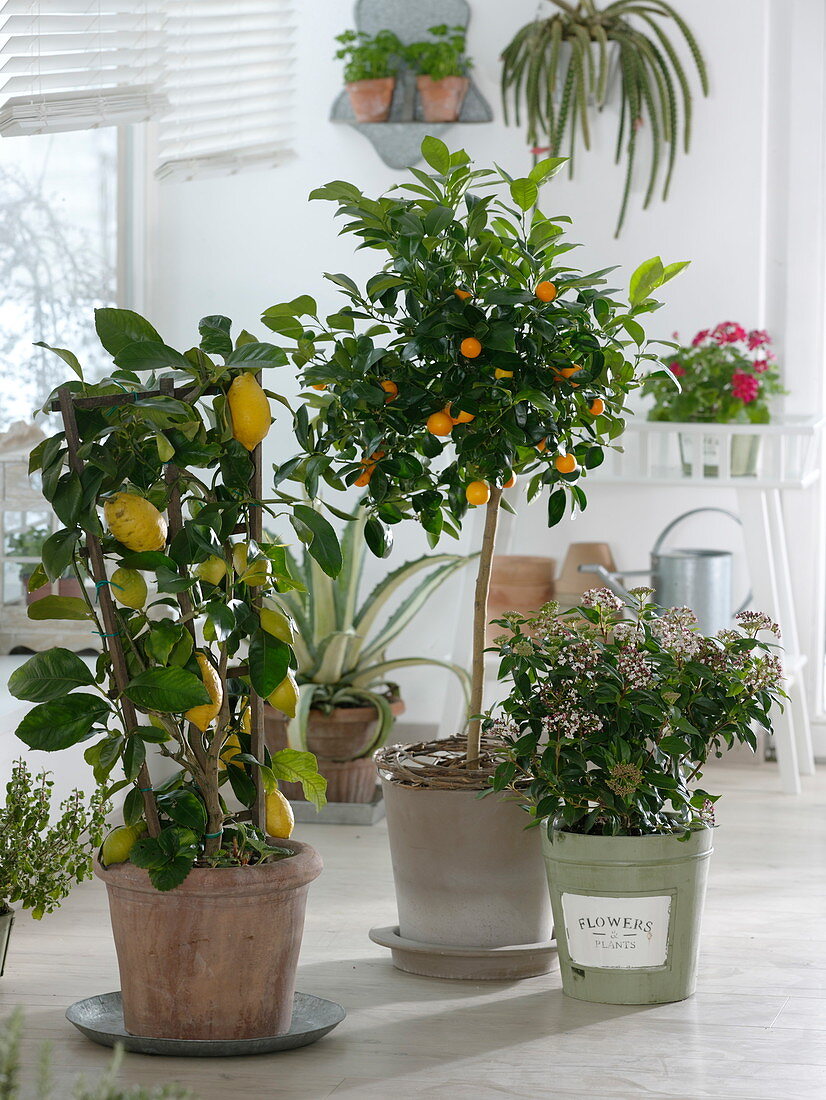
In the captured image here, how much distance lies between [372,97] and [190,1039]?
8.26 feet

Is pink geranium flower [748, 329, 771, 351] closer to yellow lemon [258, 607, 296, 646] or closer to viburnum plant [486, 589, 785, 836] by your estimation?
viburnum plant [486, 589, 785, 836]

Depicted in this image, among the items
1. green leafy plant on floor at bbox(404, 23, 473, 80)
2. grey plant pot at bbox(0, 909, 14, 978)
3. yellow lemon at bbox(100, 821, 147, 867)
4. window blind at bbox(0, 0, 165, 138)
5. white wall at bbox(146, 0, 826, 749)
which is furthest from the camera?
white wall at bbox(146, 0, 826, 749)

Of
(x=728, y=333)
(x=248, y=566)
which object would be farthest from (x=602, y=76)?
(x=248, y=566)

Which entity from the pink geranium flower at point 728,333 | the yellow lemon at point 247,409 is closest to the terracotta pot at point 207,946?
the yellow lemon at point 247,409

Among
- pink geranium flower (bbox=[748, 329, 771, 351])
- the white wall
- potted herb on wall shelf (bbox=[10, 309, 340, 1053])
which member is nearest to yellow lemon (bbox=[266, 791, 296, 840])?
potted herb on wall shelf (bbox=[10, 309, 340, 1053])

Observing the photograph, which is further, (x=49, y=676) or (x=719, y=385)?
(x=719, y=385)

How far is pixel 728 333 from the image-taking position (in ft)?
11.2

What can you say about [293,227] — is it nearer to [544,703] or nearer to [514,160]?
[514,160]

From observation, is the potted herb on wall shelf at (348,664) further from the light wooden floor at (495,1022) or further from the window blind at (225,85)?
the window blind at (225,85)

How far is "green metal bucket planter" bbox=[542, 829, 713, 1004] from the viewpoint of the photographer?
2.01 m

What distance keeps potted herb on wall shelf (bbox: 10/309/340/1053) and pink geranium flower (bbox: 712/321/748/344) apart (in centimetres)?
184

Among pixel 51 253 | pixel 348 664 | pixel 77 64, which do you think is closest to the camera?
pixel 77 64

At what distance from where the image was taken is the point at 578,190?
12.2 ft

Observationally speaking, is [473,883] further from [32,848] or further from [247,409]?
[247,409]
